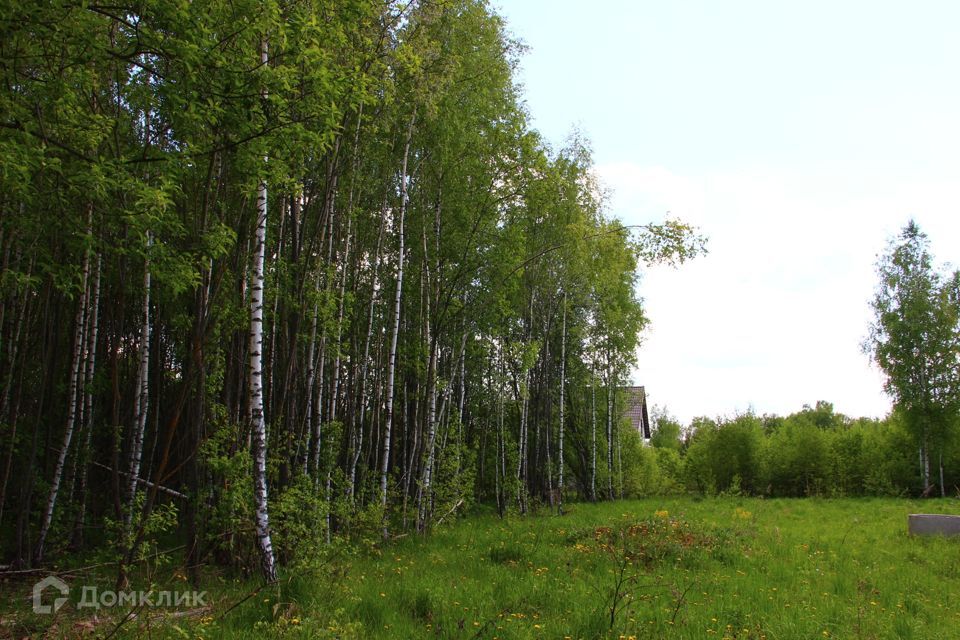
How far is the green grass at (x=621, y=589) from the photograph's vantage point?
4.99 metres

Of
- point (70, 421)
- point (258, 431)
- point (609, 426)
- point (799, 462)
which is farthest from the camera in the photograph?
point (799, 462)

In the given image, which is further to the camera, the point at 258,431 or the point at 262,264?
the point at 262,264

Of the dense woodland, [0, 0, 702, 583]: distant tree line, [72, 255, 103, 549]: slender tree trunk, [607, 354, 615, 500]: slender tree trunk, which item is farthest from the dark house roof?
[72, 255, 103, 549]: slender tree trunk

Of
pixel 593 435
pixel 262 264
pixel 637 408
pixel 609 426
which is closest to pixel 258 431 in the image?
pixel 262 264

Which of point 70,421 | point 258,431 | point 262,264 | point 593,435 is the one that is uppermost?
point 262,264

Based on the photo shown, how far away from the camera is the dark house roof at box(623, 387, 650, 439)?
22.4 meters

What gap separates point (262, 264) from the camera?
19.6ft

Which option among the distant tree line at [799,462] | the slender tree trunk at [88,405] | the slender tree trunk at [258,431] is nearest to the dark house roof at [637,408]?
the distant tree line at [799,462]

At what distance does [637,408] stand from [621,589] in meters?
31.4

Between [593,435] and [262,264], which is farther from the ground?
[262,264]

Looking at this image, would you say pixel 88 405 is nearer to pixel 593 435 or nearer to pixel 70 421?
pixel 70 421

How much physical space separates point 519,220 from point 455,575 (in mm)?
7436

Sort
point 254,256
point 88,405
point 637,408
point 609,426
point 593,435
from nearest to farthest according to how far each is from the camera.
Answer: point 254,256 < point 88,405 < point 593,435 < point 609,426 < point 637,408

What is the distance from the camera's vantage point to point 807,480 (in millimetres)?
22984
